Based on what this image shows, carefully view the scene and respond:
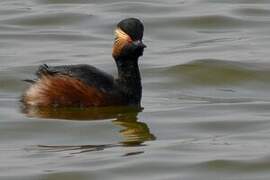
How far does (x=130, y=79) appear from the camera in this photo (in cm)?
1466

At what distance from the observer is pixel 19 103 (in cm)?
1487

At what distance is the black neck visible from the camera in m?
14.6

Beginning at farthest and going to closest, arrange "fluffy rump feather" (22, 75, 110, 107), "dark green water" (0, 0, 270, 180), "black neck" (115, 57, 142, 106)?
"black neck" (115, 57, 142, 106) < "fluffy rump feather" (22, 75, 110, 107) < "dark green water" (0, 0, 270, 180)

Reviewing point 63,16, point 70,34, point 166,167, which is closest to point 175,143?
point 166,167

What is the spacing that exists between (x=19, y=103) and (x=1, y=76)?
140 centimetres

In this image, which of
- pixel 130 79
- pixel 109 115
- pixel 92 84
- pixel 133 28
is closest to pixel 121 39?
pixel 133 28

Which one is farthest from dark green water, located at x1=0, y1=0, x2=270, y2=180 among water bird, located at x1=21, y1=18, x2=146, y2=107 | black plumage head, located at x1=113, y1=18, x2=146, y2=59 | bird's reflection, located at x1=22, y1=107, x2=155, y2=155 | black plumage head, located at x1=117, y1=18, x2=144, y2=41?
black plumage head, located at x1=117, y1=18, x2=144, y2=41

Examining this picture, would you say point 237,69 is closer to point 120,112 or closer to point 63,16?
point 120,112

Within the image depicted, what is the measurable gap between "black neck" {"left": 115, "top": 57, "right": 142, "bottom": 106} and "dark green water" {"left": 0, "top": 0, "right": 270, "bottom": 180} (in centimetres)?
19

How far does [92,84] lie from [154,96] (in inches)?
57.6

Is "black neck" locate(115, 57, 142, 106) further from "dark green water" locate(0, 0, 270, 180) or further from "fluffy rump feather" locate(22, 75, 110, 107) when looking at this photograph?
"fluffy rump feather" locate(22, 75, 110, 107)

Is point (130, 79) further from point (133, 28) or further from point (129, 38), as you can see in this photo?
point (133, 28)

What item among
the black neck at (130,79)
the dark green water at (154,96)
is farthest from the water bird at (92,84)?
the dark green water at (154,96)

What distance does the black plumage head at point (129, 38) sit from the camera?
14.3m
